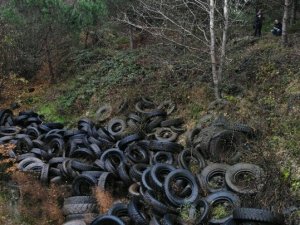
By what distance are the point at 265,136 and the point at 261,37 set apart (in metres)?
8.54

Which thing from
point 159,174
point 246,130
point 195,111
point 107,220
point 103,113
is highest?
point 195,111

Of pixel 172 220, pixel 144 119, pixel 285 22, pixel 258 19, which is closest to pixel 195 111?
pixel 144 119

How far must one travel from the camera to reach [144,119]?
17062mm

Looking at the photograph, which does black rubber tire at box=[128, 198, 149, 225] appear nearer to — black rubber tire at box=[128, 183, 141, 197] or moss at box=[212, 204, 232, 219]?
black rubber tire at box=[128, 183, 141, 197]

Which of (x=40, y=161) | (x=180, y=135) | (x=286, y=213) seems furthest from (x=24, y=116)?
(x=286, y=213)

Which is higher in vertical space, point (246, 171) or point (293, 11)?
point (293, 11)

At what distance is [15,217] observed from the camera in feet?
41.4

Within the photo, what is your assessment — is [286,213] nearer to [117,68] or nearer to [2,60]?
[117,68]

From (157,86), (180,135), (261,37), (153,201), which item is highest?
(261,37)

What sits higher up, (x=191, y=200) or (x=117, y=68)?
(x=117, y=68)

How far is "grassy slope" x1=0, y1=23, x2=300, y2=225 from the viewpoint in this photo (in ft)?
37.5

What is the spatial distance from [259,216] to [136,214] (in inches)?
123

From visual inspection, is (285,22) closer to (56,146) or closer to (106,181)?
(106,181)

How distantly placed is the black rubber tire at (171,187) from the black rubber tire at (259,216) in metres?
1.88
